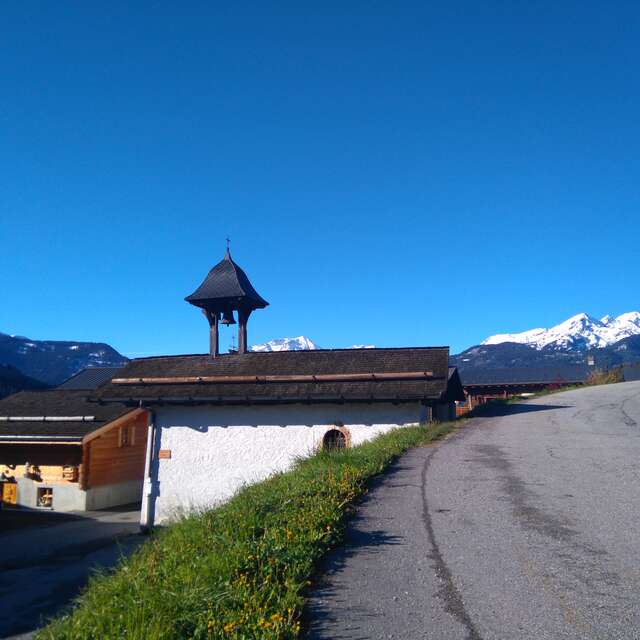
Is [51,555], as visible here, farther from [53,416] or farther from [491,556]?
[491,556]

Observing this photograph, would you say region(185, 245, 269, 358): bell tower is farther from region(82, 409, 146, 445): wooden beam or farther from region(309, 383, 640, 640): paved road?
region(309, 383, 640, 640): paved road

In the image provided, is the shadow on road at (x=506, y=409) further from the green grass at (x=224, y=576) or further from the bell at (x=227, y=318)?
→ the green grass at (x=224, y=576)

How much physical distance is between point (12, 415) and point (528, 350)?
Result: 18112 cm

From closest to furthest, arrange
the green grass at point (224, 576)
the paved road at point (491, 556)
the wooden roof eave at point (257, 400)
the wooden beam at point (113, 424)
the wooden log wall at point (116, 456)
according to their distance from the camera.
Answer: the green grass at point (224, 576) < the paved road at point (491, 556) < the wooden roof eave at point (257, 400) < the wooden beam at point (113, 424) < the wooden log wall at point (116, 456)

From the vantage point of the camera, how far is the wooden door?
23.5m

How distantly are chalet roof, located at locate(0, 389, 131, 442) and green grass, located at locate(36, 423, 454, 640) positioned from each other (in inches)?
631

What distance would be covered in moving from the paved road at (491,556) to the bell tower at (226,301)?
42.4 feet

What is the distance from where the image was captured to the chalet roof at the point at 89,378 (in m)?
38.2

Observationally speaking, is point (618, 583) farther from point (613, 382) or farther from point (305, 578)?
point (613, 382)

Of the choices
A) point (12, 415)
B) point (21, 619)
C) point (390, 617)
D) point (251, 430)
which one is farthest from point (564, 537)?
point (12, 415)

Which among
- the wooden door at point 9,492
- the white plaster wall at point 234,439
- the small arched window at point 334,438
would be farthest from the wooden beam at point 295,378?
the wooden door at point 9,492

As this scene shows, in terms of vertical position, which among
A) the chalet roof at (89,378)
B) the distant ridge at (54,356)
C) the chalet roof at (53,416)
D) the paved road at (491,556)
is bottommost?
the paved road at (491,556)

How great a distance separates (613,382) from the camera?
4412 cm

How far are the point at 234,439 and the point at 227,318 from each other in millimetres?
6513
